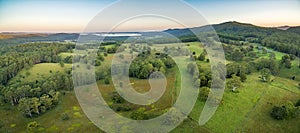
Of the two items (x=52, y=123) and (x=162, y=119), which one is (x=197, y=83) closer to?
(x=162, y=119)

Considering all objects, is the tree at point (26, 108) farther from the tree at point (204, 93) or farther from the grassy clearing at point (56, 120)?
the tree at point (204, 93)

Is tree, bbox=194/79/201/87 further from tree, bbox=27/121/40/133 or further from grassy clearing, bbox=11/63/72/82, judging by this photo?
grassy clearing, bbox=11/63/72/82

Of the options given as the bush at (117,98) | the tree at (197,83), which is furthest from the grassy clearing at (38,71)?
the tree at (197,83)

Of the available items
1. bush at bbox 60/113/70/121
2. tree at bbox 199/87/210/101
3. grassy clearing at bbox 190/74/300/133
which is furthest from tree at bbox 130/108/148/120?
bush at bbox 60/113/70/121

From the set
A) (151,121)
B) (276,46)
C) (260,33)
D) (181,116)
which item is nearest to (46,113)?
(151,121)

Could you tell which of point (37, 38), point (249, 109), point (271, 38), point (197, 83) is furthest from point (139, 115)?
point (271, 38)

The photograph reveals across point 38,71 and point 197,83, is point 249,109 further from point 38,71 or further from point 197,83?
point 38,71

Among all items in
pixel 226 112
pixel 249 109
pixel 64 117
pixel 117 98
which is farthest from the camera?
pixel 117 98

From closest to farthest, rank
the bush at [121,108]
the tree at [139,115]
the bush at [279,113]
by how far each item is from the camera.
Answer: the bush at [279,113] → the tree at [139,115] → the bush at [121,108]
